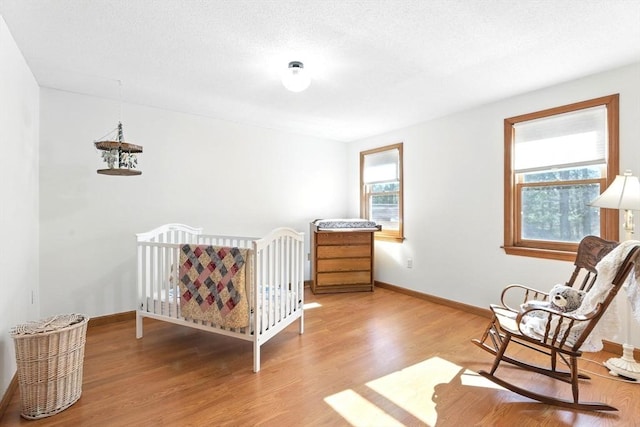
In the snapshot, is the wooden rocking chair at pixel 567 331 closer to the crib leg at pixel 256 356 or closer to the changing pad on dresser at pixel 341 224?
the crib leg at pixel 256 356

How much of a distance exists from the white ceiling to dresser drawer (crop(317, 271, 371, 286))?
2242 millimetres

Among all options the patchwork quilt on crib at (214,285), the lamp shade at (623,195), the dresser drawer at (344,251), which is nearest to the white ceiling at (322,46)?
the lamp shade at (623,195)

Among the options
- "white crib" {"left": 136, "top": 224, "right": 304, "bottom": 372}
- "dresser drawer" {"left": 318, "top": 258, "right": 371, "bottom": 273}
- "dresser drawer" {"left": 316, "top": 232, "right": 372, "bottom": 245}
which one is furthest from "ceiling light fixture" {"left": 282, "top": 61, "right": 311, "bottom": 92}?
"dresser drawer" {"left": 318, "top": 258, "right": 371, "bottom": 273}

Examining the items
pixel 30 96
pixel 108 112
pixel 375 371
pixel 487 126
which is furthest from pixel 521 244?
pixel 30 96

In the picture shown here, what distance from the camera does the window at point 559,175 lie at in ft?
8.33

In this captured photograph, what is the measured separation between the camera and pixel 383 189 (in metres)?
4.60

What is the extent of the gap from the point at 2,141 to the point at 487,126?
395 centimetres

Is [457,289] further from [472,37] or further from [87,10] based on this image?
[87,10]

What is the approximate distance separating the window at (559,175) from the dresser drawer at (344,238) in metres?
1.73

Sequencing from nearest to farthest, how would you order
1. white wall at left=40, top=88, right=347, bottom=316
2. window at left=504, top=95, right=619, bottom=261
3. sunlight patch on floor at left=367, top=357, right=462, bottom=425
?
sunlight patch on floor at left=367, top=357, right=462, bottom=425
window at left=504, top=95, right=619, bottom=261
white wall at left=40, top=88, right=347, bottom=316

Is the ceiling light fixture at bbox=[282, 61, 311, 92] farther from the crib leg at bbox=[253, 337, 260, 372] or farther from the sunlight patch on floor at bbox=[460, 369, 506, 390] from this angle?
the sunlight patch on floor at bbox=[460, 369, 506, 390]

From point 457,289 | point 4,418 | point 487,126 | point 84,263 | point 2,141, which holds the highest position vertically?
point 487,126

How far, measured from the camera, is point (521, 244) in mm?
3068

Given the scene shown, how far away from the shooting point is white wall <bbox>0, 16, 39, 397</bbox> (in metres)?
1.81
